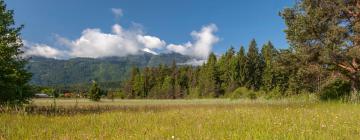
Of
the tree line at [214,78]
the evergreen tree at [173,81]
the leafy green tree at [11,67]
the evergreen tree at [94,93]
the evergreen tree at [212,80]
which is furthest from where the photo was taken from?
the evergreen tree at [173,81]

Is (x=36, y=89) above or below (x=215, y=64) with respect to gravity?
below

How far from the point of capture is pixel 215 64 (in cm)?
11944

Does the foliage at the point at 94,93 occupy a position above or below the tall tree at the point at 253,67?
below

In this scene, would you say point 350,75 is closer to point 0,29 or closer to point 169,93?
point 0,29

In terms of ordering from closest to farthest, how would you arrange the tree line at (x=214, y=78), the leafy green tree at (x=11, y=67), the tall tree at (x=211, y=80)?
the leafy green tree at (x=11, y=67)
the tree line at (x=214, y=78)
the tall tree at (x=211, y=80)

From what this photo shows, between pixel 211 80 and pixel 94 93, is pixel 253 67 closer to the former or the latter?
pixel 211 80

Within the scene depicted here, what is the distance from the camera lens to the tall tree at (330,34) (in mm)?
20891

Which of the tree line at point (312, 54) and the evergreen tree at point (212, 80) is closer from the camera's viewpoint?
the tree line at point (312, 54)

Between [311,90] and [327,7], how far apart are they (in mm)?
6449

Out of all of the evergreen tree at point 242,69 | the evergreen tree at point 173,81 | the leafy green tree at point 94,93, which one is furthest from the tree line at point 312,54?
the evergreen tree at point 173,81

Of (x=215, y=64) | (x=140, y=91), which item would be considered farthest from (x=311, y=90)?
(x=140, y=91)

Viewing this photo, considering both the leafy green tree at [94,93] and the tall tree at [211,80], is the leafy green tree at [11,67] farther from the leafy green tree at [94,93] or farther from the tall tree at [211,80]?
the tall tree at [211,80]

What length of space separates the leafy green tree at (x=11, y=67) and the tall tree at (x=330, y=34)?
16.8 meters

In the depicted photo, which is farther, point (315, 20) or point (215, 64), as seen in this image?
point (215, 64)
